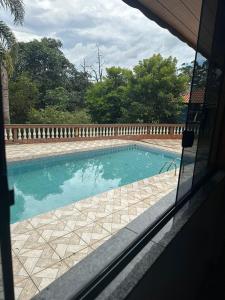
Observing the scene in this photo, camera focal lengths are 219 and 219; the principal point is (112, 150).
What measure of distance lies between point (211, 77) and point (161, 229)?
118cm

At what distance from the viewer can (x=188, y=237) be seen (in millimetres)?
1579

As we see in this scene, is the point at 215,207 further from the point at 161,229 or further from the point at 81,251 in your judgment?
the point at 81,251

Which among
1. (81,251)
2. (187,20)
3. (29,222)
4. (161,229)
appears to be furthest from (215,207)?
(29,222)

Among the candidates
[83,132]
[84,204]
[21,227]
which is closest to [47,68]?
[83,132]

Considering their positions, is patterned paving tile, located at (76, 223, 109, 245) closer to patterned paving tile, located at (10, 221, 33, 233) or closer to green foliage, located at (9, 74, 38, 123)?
patterned paving tile, located at (10, 221, 33, 233)

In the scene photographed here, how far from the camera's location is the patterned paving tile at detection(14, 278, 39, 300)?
6.47 ft

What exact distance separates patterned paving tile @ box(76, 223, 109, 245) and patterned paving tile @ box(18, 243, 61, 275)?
0.46m

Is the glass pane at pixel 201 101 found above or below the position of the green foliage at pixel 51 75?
below

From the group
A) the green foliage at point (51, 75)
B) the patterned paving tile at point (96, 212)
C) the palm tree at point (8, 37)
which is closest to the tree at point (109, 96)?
the green foliage at point (51, 75)

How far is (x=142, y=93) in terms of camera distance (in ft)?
41.2

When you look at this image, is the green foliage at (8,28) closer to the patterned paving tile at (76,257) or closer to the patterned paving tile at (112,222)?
the patterned paving tile at (112,222)

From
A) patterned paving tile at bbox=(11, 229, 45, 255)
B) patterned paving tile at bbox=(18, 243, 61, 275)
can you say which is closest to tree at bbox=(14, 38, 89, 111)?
patterned paving tile at bbox=(11, 229, 45, 255)

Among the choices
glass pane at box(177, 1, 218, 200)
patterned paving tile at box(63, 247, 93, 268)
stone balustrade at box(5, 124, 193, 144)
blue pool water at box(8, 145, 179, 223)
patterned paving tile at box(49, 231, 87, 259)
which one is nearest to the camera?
glass pane at box(177, 1, 218, 200)

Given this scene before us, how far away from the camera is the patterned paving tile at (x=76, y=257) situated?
2457 millimetres
